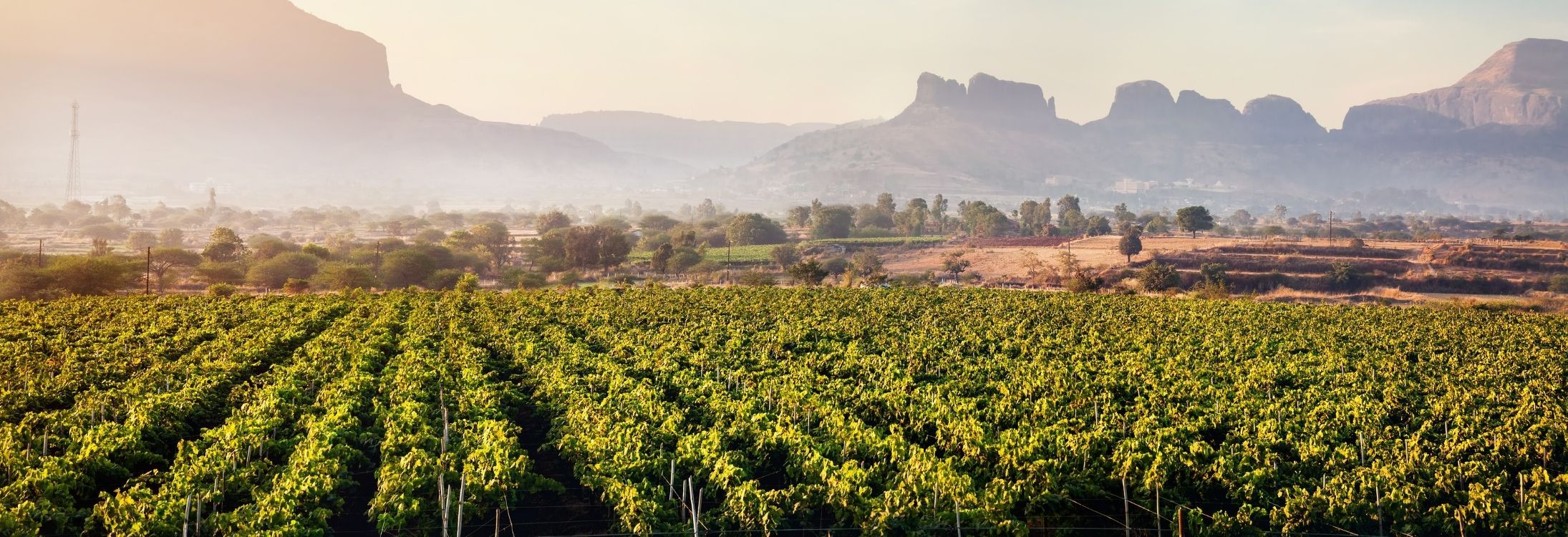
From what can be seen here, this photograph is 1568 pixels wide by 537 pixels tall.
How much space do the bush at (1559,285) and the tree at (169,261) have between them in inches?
5050

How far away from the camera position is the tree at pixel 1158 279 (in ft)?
263

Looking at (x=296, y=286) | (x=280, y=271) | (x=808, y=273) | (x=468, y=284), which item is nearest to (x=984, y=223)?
(x=808, y=273)

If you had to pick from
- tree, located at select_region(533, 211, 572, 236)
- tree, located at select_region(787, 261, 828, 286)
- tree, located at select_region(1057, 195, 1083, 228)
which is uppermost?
tree, located at select_region(1057, 195, 1083, 228)

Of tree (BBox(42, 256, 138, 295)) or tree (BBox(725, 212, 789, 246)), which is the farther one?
tree (BBox(725, 212, 789, 246))

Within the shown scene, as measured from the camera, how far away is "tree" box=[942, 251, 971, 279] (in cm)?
10581

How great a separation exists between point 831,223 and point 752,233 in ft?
76.9

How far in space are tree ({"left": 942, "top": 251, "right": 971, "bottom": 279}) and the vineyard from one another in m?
68.3

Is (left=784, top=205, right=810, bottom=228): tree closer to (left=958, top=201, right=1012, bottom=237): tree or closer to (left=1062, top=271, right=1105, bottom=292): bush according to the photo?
(left=958, top=201, right=1012, bottom=237): tree

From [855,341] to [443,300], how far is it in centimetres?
2769

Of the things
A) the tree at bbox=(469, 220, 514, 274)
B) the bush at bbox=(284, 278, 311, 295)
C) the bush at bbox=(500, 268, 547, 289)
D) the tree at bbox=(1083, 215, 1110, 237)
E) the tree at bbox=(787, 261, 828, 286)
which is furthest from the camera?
the tree at bbox=(1083, 215, 1110, 237)

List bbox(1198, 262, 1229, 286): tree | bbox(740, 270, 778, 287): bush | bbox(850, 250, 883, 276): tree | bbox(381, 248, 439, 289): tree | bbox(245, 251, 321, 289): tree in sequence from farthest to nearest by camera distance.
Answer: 1. bbox(850, 250, 883, 276): tree
2. bbox(381, 248, 439, 289): tree
3. bbox(245, 251, 321, 289): tree
4. bbox(1198, 262, 1229, 286): tree
5. bbox(740, 270, 778, 287): bush

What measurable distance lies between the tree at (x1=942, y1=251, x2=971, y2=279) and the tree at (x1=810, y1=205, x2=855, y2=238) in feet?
162

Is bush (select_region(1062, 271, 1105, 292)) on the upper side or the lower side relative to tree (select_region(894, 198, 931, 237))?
lower

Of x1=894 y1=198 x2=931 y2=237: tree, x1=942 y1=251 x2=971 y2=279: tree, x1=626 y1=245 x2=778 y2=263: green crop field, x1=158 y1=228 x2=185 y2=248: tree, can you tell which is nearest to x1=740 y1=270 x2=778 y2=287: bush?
x1=626 y1=245 x2=778 y2=263: green crop field
